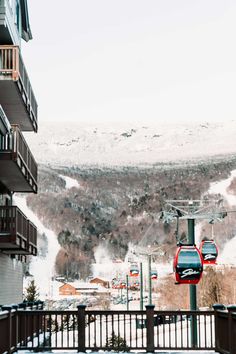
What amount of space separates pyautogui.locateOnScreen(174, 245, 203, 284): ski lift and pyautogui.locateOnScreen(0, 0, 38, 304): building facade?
18.5 ft

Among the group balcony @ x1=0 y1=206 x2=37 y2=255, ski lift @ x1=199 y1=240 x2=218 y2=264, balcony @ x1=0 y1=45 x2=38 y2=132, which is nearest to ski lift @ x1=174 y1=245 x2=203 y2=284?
ski lift @ x1=199 y1=240 x2=218 y2=264

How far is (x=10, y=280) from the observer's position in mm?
35250

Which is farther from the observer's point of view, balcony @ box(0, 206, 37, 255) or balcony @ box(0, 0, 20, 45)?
balcony @ box(0, 0, 20, 45)

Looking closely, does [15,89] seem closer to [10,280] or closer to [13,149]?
[13,149]

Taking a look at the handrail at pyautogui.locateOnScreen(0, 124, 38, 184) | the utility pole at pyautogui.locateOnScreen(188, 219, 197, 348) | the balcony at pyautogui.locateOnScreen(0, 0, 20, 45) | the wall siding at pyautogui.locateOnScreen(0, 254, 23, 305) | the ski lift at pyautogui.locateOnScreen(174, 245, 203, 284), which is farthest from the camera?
the wall siding at pyautogui.locateOnScreen(0, 254, 23, 305)

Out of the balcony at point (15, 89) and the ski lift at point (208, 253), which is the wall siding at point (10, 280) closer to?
the balcony at point (15, 89)

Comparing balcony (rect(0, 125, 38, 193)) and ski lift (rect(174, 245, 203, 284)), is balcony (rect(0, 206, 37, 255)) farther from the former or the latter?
ski lift (rect(174, 245, 203, 284))

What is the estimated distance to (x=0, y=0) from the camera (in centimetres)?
2761

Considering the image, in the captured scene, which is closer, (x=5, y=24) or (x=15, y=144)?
(x=15, y=144)

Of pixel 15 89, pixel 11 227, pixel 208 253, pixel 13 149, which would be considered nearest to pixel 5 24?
pixel 15 89

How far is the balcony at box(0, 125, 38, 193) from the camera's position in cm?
2664

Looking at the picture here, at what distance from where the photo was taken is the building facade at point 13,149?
1052 inches

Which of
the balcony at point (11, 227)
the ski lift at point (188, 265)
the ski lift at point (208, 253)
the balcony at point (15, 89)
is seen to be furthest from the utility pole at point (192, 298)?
the balcony at point (15, 89)

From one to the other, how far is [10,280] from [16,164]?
9427mm
